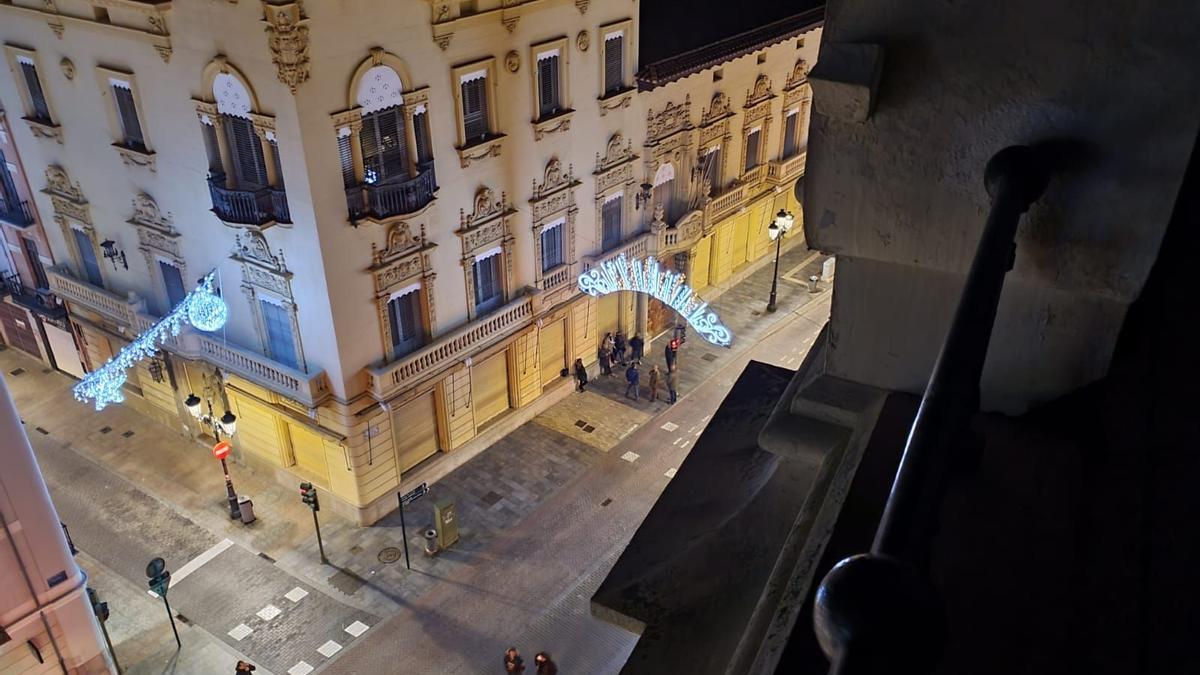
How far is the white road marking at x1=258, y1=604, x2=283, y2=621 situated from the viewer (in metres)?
19.2

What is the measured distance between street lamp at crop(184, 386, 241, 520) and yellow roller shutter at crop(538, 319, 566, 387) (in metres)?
8.18

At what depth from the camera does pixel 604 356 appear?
27.6 meters

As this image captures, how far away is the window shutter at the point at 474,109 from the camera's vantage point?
20.3 m

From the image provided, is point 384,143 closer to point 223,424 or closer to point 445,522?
point 223,424

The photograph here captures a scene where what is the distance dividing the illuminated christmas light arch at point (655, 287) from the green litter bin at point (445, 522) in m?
7.64

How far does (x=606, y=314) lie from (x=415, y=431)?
7.92 m

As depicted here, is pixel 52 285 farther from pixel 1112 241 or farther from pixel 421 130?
pixel 1112 241

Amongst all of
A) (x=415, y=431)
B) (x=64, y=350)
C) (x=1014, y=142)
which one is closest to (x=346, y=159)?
(x=415, y=431)

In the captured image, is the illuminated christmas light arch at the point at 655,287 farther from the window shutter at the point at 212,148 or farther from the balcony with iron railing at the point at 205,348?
the window shutter at the point at 212,148

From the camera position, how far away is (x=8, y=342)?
1164 inches

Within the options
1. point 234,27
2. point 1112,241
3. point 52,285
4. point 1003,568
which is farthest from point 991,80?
point 52,285

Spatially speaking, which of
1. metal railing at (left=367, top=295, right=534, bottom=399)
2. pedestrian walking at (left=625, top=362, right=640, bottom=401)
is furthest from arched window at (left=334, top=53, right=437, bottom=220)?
pedestrian walking at (left=625, top=362, right=640, bottom=401)

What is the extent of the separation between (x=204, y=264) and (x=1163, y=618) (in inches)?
850

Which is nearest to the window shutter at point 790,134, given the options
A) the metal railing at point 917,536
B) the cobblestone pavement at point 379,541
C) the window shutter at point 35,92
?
the cobblestone pavement at point 379,541
